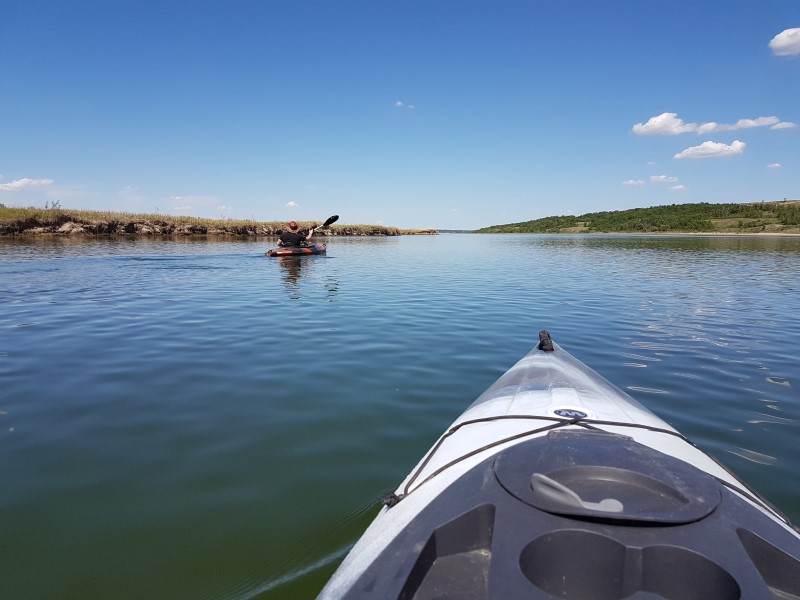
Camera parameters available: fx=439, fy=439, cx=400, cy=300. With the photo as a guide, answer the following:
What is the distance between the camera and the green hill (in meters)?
78.4

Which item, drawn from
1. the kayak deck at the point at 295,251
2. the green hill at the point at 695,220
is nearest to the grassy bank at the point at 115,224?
the kayak deck at the point at 295,251

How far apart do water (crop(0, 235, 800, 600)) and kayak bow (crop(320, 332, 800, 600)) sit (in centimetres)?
103

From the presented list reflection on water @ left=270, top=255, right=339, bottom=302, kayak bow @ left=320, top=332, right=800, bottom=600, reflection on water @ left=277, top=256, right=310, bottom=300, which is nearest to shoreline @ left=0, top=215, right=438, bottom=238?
reflection on water @ left=277, top=256, right=310, bottom=300

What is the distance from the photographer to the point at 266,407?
4.62 m

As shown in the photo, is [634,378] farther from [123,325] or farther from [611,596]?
[123,325]

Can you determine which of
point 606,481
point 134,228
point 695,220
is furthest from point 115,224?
point 695,220

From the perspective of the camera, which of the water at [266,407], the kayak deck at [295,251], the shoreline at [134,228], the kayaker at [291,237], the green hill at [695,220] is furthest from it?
the green hill at [695,220]

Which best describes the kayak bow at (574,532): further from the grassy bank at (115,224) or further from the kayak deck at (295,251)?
the grassy bank at (115,224)

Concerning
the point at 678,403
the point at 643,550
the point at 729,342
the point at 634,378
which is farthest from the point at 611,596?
the point at 729,342

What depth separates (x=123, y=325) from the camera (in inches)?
316

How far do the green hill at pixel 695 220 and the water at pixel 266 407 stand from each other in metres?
85.6

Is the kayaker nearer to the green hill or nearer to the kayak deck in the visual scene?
the kayak deck

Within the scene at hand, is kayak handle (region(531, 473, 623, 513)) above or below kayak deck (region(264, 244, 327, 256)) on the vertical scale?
below

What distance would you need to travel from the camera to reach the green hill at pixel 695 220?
78.4 meters
